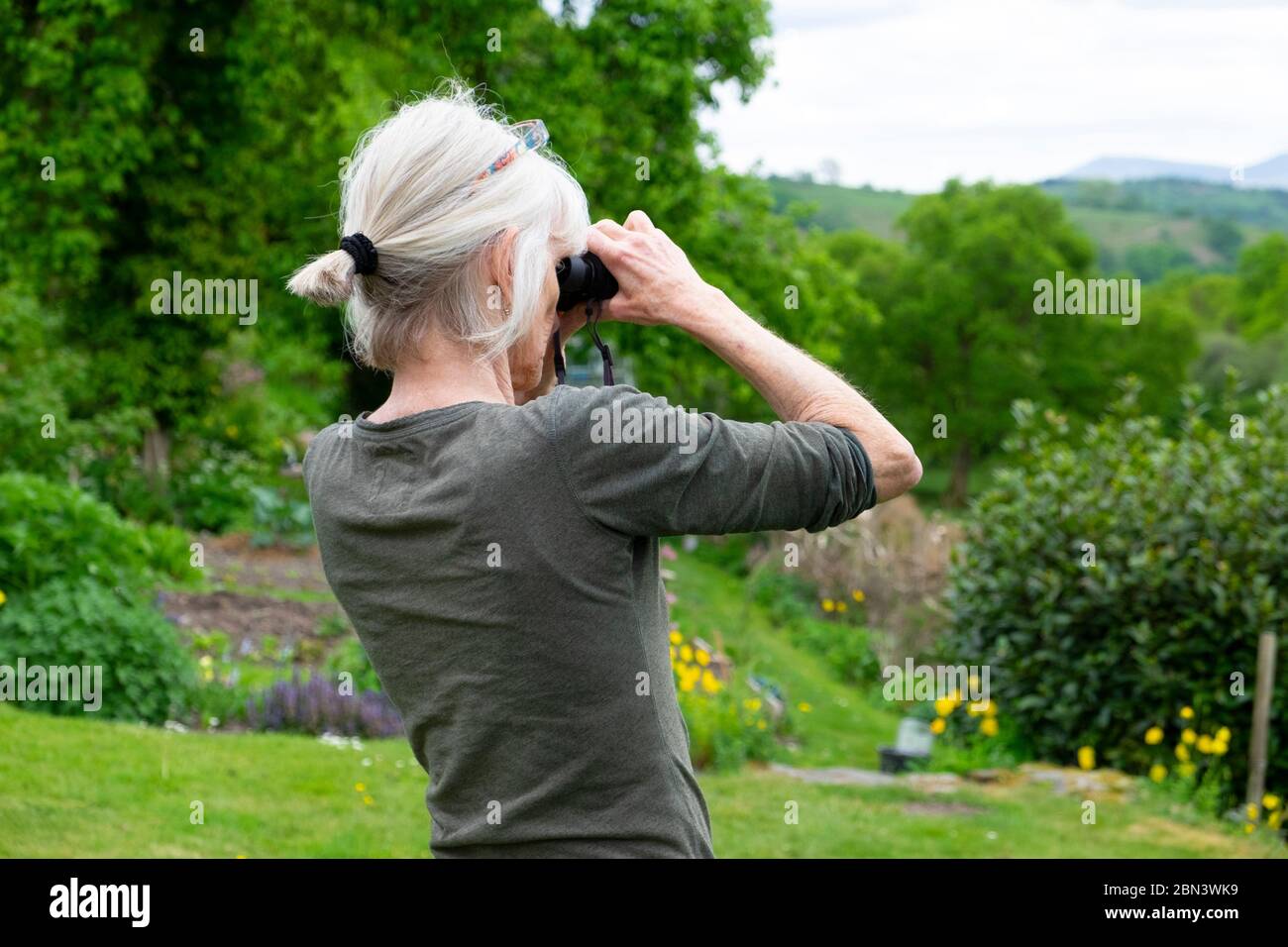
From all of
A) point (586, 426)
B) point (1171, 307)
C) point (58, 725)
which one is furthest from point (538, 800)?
point (1171, 307)

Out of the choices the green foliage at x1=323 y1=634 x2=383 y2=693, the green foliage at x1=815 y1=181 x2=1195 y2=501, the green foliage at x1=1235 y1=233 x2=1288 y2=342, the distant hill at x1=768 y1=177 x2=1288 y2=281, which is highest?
the distant hill at x1=768 y1=177 x2=1288 y2=281

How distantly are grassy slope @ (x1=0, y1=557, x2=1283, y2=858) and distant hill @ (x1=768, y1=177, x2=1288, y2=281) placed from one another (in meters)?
63.9

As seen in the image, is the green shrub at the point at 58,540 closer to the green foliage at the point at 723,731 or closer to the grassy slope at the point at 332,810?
the grassy slope at the point at 332,810

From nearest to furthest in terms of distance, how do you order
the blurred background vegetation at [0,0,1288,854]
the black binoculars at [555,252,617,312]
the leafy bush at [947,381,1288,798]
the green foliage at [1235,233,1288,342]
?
the black binoculars at [555,252,617,312] < the blurred background vegetation at [0,0,1288,854] < the leafy bush at [947,381,1288,798] < the green foliage at [1235,233,1288,342]

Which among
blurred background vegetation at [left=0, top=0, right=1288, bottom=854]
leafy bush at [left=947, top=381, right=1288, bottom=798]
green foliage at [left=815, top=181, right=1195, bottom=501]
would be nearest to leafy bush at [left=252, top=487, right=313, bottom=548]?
blurred background vegetation at [left=0, top=0, right=1288, bottom=854]

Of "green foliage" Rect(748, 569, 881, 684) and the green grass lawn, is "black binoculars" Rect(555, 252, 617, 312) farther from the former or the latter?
"green foliage" Rect(748, 569, 881, 684)

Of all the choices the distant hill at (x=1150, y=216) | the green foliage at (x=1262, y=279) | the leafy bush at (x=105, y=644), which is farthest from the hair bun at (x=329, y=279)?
the green foliage at (x=1262, y=279)

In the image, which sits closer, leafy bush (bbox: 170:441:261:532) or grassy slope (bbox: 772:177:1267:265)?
leafy bush (bbox: 170:441:261:532)

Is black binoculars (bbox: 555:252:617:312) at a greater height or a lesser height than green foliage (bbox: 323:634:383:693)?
greater

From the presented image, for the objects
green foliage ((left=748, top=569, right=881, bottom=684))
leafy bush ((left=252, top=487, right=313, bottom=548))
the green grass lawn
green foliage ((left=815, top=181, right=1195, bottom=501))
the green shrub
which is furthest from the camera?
green foliage ((left=815, top=181, right=1195, bottom=501))

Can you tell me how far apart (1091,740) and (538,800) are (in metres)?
6.49

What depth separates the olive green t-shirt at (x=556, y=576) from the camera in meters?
1.65

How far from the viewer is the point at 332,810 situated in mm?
5266

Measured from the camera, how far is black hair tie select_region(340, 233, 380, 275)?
5.94 feet
